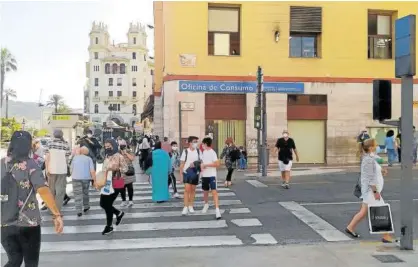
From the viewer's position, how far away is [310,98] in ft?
72.5

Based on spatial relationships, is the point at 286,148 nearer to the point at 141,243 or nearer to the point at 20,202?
the point at 141,243

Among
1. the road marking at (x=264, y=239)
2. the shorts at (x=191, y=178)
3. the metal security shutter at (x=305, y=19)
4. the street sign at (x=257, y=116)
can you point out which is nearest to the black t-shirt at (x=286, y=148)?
the street sign at (x=257, y=116)

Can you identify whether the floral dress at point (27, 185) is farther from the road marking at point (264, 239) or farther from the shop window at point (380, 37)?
the shop window at point (380, 37)

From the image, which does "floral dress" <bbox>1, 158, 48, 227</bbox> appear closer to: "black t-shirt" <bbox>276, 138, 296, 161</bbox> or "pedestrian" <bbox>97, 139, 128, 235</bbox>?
"pedestrian" <bbox>97, 139, 128, 235</bbox>

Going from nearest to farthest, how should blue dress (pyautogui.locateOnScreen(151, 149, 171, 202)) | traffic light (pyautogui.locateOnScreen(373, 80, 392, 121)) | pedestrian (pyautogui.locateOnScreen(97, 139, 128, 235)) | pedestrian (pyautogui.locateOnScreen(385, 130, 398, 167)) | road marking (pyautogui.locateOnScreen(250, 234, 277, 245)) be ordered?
traffic light (pyautogui.locateOnScreen(373, 80, 392, 121)), road marking (pyautogui.locateOnScreen(250, 234, 277, 245)), pedestrian (pyautogui.locateOnScreen(97, 139, 128, 235)), blue dress (pyautogui.locateOnScreen(151, 149, 171, 202)), pedestrian (pyautogui.locateOnScreen(385, 130, 398, 167))

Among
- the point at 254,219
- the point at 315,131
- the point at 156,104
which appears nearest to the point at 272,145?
the point at 315,131

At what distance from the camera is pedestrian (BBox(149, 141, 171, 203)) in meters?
11.1

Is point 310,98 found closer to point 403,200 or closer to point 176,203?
point 176,203

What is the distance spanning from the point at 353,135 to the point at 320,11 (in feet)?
20.3

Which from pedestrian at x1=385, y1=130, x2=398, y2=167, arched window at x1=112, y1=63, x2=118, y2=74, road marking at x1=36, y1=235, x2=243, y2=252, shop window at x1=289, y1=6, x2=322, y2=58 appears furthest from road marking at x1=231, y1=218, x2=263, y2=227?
arched window at x1=112, y1=63, x2=118, y2=74

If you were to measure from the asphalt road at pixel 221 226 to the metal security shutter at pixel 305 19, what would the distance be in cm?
1139

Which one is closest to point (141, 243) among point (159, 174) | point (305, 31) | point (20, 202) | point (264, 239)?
point (264, 239)

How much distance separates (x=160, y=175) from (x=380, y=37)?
16084mm

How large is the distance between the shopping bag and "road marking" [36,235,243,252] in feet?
6.58
